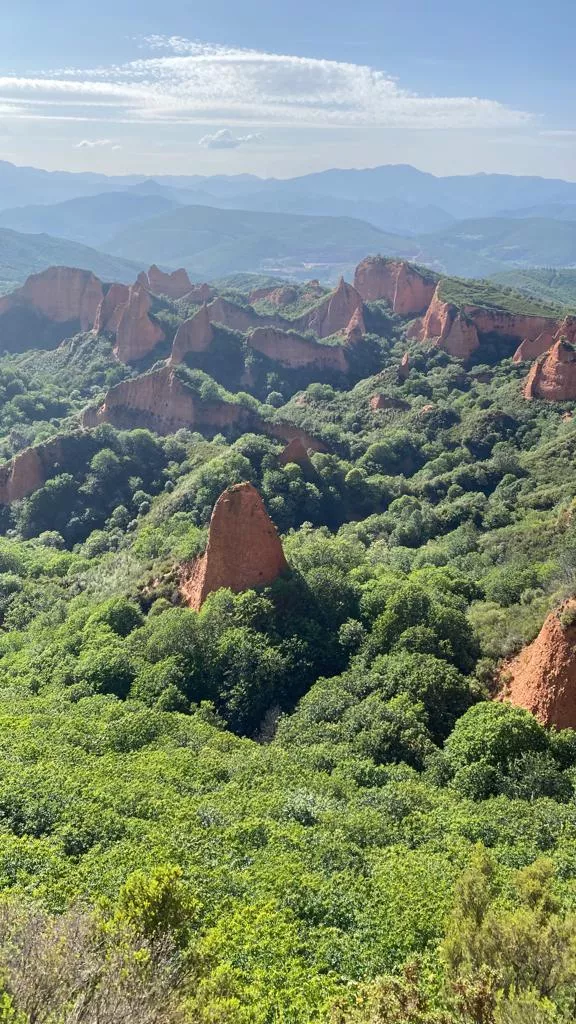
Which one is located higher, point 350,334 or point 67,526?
point 350,334

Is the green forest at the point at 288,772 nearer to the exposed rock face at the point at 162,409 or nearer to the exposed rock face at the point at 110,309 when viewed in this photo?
the exposed rock face at the point at 162,409

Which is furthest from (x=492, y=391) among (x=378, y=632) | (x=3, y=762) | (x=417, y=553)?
(x=3, y=762)

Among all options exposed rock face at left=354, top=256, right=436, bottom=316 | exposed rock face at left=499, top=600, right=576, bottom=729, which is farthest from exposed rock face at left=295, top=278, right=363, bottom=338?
exposed rock face at left=499, top=600, right=576, bottom=729

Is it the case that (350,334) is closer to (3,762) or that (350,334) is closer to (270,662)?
(270,662)

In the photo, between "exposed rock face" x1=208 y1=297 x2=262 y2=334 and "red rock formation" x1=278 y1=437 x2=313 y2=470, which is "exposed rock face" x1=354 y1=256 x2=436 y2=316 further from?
"red rock formation" x1=278 y1=437 x2=313 y2=470

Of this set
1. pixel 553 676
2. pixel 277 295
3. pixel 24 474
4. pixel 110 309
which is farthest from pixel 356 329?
pixel 553 676

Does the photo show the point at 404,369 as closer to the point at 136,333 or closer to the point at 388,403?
the point at 388,403
